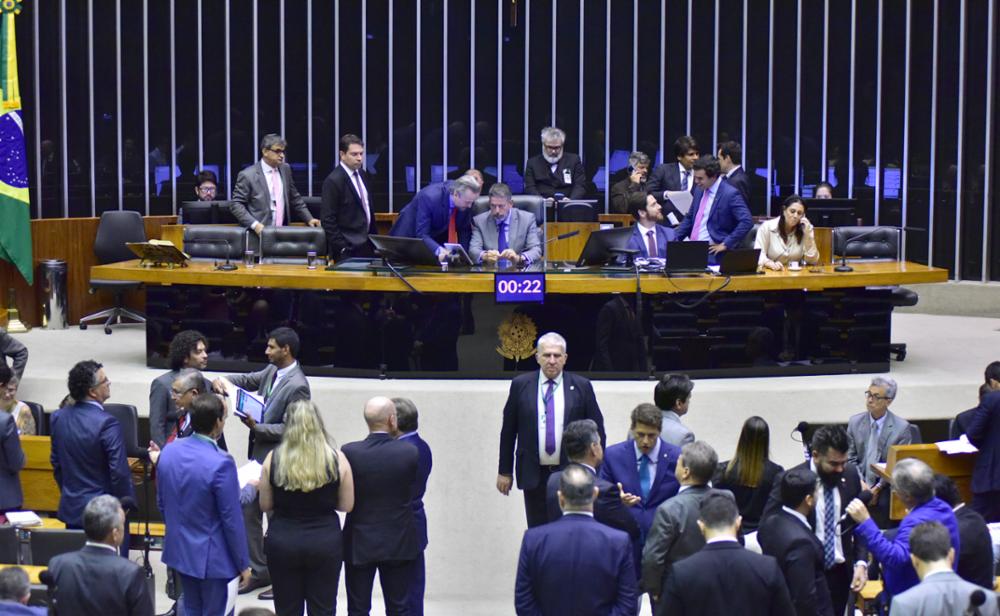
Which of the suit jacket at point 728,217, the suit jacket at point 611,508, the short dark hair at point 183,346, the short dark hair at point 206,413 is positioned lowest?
the suit jacket at point 611,508

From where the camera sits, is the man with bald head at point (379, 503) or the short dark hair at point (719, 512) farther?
the man with bald head at point (379, 503)

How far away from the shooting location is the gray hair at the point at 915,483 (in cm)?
608

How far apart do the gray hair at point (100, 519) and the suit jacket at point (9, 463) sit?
6.97 feet

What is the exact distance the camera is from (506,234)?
33.7 feet

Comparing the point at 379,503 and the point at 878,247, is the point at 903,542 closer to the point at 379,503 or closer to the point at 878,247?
the point at 379,503

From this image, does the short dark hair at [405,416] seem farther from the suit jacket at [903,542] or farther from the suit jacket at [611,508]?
the suit jacket at [903,542]

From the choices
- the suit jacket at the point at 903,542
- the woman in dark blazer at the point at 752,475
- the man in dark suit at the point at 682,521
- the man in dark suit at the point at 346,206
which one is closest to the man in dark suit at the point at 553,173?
the man in dark suit at the point at 346,206

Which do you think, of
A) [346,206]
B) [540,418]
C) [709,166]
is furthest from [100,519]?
[709,166]

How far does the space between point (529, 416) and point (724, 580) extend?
2642mm

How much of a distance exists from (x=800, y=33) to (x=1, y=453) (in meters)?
9.31

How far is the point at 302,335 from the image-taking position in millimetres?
10211

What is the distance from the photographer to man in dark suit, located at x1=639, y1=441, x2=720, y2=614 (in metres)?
6.07

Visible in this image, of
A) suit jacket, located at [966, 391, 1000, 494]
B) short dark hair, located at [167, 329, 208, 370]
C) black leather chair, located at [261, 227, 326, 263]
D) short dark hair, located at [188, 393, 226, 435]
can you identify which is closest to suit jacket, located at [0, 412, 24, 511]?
short dark hair, located at [167, 329, 208, 370]

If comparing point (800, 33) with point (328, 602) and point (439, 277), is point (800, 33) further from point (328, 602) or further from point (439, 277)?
point (328, 602)
